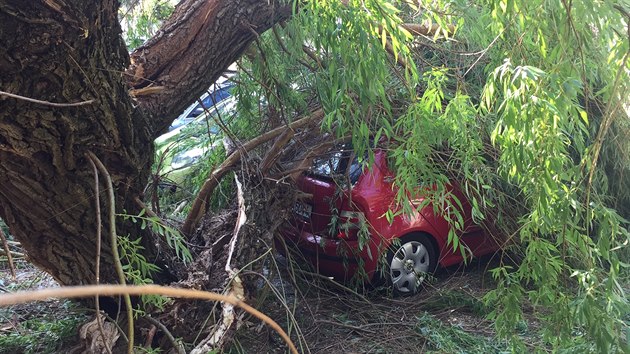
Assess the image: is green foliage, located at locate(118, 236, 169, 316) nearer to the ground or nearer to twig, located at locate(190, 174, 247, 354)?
twig, located at locate(190, 174, 247, 354)

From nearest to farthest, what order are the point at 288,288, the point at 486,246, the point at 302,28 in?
1. the point at 302,28
2. the point at 288,288
3. the point at 486,246

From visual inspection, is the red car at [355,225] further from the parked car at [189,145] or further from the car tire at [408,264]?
the parked car at [189,145]

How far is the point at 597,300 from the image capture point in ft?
7.82

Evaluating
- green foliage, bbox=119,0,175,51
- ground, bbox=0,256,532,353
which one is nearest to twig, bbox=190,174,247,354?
ground, bbox=0,256,532,353

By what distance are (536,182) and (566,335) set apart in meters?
0.82

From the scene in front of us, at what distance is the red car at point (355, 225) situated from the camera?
175 inches

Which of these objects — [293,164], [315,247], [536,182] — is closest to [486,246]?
[315,247]

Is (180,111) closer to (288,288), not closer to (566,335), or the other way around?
(288,288)

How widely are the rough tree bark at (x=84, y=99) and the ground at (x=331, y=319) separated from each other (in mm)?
524

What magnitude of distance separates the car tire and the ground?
10 cm

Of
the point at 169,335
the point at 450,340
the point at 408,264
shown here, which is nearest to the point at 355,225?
the point at 408,264

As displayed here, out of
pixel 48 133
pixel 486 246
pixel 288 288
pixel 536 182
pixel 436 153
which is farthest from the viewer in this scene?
pixel 486 246

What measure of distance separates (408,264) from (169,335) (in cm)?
238

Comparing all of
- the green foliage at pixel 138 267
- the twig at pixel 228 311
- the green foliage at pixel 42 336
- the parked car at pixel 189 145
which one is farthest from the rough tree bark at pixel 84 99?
the parked car at pixel 189 145
